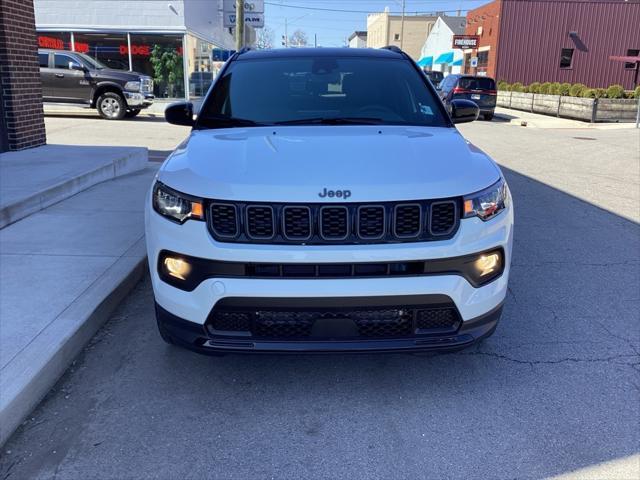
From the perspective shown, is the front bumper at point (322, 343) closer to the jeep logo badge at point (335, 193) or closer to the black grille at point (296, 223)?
the black grille at point (296, 223)

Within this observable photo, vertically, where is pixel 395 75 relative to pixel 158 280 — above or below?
above

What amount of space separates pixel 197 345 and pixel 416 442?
1.19 meters

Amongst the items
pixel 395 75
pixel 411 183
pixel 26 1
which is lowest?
pixel 411 183

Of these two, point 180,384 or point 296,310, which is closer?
point 296,310

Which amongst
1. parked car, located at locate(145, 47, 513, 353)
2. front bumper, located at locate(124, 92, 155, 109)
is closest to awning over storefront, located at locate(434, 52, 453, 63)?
front bumper, located at locate(124, 92, 155, 109)

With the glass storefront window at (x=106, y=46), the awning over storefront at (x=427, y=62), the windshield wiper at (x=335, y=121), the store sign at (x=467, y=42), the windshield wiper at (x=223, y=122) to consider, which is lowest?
the windshield wiper at (x=223, y=122)

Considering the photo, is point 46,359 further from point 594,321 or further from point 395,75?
point 594,321

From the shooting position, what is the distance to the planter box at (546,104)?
2469 cm

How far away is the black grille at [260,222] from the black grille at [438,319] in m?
0.85

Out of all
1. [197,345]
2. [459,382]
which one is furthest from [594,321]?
[197,345]

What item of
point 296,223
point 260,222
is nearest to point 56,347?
point 260,222

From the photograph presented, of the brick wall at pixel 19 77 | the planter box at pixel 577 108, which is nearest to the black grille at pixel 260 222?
the brick wall at pixel 19 77

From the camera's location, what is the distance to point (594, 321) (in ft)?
14.2

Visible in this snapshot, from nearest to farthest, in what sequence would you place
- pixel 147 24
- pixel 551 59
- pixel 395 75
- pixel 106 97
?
pixel 395 75 → pixel 106 97 → pixel 147 24 → pixel 551 59
